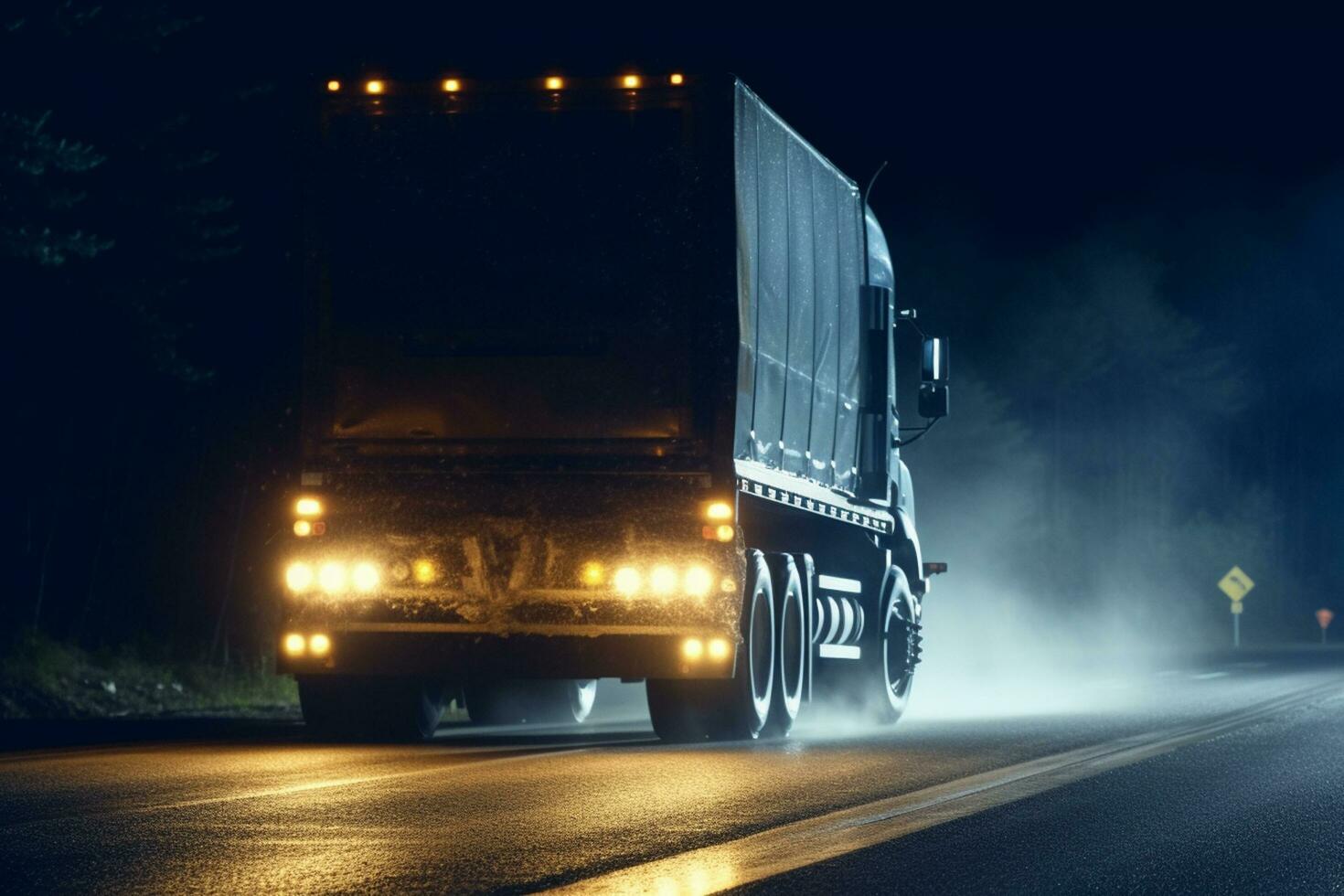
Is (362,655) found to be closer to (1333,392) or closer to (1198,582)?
(1198,582)

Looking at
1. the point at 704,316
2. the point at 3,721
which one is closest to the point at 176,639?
the point at 3,721

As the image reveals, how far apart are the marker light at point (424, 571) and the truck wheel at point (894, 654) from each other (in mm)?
5819

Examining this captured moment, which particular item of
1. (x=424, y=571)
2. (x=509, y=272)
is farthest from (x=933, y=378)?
(x=424, y=571)

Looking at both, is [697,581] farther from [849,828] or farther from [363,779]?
[849,828]

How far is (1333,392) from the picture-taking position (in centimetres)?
9162

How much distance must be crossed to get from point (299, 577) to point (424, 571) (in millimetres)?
815

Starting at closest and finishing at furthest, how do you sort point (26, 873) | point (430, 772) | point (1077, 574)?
point (26, 873) < point (430, 772) < point (1077, 574)

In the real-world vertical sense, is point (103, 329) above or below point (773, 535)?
above

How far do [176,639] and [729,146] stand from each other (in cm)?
1056

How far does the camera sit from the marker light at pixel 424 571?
14828 millimetres

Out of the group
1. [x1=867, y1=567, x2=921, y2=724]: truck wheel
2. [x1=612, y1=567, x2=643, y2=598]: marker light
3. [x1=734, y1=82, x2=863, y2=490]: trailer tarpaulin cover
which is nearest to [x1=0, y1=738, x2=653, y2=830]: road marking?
[x1=612, y1=567, x2=643, y2=598]: marker light

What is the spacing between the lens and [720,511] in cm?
1459

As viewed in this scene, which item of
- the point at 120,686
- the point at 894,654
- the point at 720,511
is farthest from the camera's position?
the point at 120,686

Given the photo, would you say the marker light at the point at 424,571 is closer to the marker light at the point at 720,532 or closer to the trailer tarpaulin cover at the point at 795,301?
the marker light at the point at 720,532
